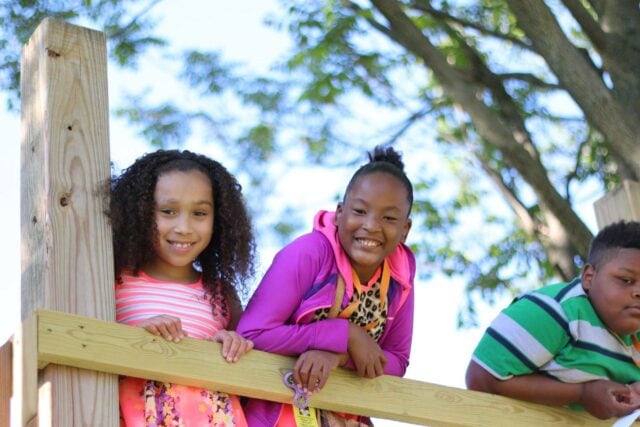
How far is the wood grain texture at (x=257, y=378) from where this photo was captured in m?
3.50

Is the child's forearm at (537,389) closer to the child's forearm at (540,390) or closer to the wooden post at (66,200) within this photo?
the child's forearm at (540,390)

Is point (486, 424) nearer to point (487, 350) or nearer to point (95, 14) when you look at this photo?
point (487, 350)

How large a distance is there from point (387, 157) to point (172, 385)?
4.10 ft

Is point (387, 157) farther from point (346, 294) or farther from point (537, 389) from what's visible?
point (537, 389)

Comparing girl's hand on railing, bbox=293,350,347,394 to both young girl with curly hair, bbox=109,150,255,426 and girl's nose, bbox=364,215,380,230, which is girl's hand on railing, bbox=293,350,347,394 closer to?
young girl with curly hair, bbox=109,150,255,426

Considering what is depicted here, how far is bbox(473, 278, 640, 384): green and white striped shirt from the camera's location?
4508mm

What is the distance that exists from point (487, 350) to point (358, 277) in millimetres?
595

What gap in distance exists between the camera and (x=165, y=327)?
3.67 m

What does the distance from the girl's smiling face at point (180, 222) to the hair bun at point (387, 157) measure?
2.29ft

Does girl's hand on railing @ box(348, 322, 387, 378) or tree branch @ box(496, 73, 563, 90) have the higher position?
tree branch @ box(496, 73, 563, 90)

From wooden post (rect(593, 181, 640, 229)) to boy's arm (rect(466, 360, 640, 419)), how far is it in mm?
1085

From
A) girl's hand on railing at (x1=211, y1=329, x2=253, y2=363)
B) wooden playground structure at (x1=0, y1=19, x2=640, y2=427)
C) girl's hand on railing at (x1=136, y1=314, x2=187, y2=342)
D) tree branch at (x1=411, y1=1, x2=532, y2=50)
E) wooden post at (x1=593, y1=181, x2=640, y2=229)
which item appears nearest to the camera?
wooden playground structure at (x1=0, y1=19, x2=640, y2=427)

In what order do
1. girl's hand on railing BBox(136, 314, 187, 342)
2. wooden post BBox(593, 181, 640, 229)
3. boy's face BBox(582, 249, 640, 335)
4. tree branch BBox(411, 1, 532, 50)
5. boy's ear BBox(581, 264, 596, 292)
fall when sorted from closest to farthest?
girl's hand on railing BBox(136, 314, 187, 342)
boy's face BBox(582, 249, 640, 335)
boy's ear BBox(581, 264, 596, 292)
wooden post BBox(593, 181, 640, 229)
tree branch BBox(411, 1, 532, 50)

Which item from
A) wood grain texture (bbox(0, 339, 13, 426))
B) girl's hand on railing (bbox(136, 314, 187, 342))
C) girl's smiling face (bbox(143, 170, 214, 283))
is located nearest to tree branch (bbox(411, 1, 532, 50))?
girl's smiling face (bbox(143, 170, 214, 283))
